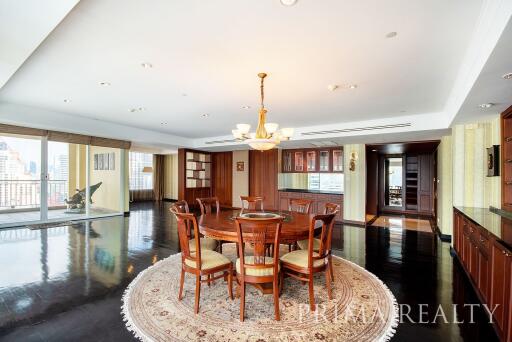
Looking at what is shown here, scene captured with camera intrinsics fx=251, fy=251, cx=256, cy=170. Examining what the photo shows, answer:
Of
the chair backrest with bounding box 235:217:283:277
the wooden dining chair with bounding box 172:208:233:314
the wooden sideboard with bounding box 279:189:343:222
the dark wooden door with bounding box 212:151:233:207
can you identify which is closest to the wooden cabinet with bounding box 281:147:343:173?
the wooden sideboard with bounding box 279:189:343:222

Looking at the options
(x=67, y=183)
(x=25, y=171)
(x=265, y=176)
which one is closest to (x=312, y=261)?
(x=265, y=176)

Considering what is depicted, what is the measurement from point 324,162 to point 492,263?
5.62 m

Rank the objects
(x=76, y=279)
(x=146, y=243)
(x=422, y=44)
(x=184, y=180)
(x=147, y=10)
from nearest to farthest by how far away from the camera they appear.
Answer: (x=147, y=10) → (x=422, y=44) → (x=76, y=279) → (x=146, y=243) → (x=184, y=180)

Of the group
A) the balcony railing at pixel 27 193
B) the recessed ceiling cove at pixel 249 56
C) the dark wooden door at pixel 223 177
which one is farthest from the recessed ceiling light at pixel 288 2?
the dark wooden door at pixel 223 177

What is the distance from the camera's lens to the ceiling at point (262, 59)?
6.49 ft

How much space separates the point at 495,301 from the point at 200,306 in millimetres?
2595

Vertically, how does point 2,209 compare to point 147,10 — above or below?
below

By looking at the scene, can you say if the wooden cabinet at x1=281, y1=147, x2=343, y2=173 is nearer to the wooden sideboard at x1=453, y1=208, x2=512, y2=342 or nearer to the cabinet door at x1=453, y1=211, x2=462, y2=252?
the cabinet door at x1=453, y1=211, x2=462, y2=252

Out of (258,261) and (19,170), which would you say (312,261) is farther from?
(19,170)

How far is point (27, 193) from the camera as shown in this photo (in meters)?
6.82

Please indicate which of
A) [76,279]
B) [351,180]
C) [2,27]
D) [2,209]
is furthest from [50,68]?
[351,180]

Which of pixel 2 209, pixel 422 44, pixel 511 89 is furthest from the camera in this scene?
pixel 2 209

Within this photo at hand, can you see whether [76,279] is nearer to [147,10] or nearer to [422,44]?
[147,10]

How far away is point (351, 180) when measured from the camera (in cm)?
705
